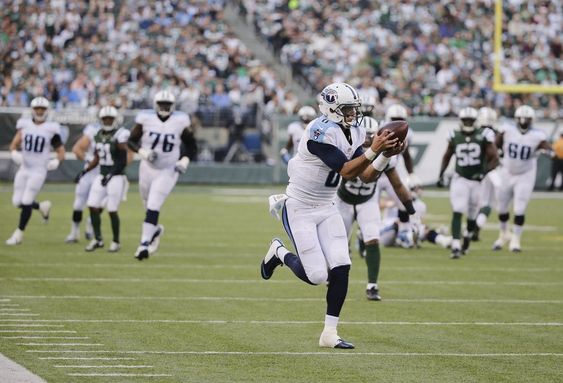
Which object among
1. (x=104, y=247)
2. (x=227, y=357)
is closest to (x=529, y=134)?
(x=104, y=247)

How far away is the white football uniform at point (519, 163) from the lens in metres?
15.7

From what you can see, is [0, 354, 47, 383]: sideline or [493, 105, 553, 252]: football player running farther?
[493, 105, 553, 252]: football player running

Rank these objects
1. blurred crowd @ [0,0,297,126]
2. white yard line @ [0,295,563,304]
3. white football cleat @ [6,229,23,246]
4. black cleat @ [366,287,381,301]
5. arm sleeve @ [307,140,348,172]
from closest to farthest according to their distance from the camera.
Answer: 1. arm sleeve @ [307,140,348,172]
2. white yard line @ [0,295,563,304]
3. black cleat @ [366,287,381,301]
4. white football cleat @ [6,229,23,246]
5. blurred crowd @ [0,0,297,126]

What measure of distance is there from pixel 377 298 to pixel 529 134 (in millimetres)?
5968

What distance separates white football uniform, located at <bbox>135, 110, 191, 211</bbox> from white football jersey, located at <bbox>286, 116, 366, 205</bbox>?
208 inches

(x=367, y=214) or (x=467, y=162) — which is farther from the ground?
(x=467, y=162)

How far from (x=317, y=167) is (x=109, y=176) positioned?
6462 millimetres

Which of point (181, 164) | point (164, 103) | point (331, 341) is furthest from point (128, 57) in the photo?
point (331, 341)

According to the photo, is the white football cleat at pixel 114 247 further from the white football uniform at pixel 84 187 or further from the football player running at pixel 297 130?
the football player running at pixel 297 130

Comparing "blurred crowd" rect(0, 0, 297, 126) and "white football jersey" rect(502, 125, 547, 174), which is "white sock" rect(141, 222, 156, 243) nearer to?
"white football jersey" rect(502, 125, 547, 174)

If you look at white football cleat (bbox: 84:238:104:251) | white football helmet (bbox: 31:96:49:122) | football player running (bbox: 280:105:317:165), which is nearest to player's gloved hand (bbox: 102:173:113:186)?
white football cleat (bbox: 84:238:104:251)

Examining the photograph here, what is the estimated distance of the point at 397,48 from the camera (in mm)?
31094

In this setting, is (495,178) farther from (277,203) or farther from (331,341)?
(331,341)

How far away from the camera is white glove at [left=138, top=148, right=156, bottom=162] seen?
525 inches
